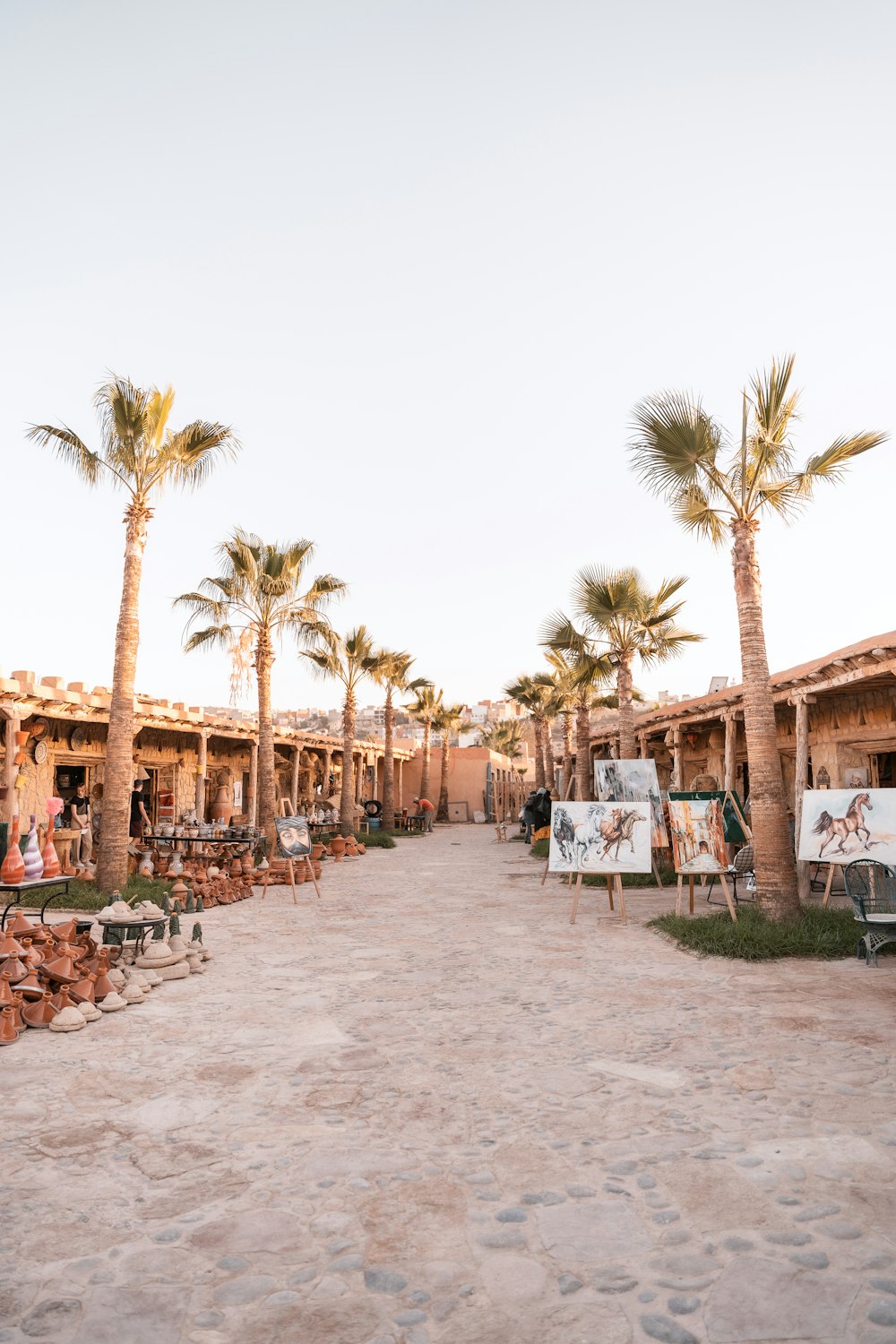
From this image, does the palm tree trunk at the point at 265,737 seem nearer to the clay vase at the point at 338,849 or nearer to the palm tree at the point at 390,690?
the clay vase at the point at 338,849

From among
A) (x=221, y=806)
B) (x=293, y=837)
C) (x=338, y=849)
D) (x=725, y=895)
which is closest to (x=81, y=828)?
(x=293, y=837)

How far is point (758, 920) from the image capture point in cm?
866

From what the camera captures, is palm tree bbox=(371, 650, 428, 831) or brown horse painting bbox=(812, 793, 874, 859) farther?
palm tree bbox=(371, 650, 428, 831)

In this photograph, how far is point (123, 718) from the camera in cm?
1223

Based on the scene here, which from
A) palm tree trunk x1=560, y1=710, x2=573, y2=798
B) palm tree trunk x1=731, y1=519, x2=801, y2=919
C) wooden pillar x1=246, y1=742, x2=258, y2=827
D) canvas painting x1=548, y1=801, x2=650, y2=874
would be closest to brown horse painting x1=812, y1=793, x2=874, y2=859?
palm tree trunk x1=731, y1=519, x2=801, y2=919

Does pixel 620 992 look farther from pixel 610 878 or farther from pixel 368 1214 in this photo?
pixel 610 878

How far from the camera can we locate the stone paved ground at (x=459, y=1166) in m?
2.47

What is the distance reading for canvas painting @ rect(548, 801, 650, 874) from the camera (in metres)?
10.2

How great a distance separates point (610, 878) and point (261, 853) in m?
8.89

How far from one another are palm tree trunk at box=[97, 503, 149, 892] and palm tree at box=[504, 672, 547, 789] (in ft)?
63.8

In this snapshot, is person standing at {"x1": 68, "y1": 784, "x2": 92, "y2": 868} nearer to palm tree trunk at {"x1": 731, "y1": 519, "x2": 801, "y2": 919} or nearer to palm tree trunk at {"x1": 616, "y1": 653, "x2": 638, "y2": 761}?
palm tree trunk at {"x1": 616, "y1": 653, "x2": 638, "y2": 761}

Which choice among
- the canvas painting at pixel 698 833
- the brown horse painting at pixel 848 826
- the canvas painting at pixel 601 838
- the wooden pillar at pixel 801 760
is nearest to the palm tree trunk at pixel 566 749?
the wooden pillar at pixel 801 760

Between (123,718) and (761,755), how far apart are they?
8.98 metres

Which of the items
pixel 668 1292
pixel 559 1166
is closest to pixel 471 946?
pixel 559 1166
